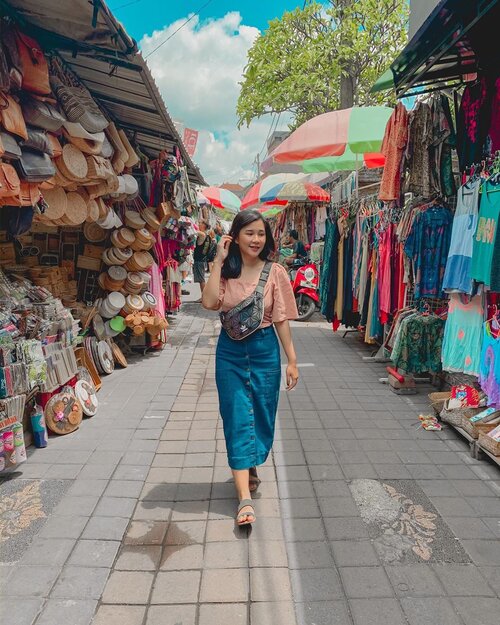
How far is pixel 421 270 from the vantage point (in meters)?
5.04

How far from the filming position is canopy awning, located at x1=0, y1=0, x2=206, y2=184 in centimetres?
283

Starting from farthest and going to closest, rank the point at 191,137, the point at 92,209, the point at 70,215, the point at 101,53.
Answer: the point at 191,137
the point at 92,209
the point at 70,215
the point at 101,53

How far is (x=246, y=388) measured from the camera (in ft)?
9.84

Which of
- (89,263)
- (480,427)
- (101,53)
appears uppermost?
(101,53)

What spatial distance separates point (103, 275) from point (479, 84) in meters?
4.73

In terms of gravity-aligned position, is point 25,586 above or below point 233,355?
below

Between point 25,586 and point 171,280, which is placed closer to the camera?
point 25,586

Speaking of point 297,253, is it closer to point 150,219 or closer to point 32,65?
point 150,219

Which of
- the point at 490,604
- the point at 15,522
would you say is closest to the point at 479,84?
the point at 490,604

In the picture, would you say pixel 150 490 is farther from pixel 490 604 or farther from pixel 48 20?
pixel 48 20

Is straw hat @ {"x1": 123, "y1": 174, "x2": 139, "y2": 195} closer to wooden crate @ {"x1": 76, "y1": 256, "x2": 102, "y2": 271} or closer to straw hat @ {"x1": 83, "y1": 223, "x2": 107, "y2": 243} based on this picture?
straw hat @ {"x1": 83, "y1": 223, "x2": 107, "y2": 243}

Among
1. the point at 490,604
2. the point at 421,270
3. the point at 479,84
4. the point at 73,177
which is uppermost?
the point at 479,84

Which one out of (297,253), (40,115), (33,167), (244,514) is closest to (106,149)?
(40,115)

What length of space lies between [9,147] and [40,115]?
19.5 inches
